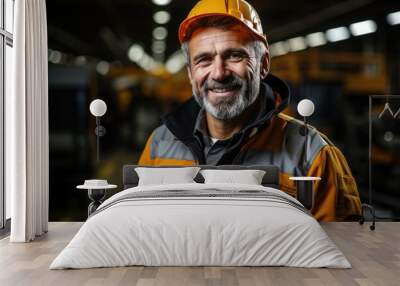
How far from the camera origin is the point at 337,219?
23.1ft

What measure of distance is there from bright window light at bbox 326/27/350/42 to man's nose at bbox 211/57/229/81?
1384 mm

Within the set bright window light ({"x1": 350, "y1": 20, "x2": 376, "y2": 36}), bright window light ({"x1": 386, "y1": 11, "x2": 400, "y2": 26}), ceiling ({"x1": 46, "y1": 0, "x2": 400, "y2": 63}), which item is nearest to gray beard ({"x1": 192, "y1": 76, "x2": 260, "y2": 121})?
ceiling ({"x1": 46, "y1": 0, "x2": 400, "y2": 63})

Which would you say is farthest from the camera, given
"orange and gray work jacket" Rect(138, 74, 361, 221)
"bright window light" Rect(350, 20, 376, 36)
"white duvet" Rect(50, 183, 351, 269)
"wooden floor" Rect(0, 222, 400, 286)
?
"bright window light" Rect(350, 20, 376, 36)

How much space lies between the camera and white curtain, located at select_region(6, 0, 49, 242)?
18.9ft

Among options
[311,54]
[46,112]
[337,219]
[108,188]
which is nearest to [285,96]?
[311,54]

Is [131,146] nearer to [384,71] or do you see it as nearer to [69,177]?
[69,177]

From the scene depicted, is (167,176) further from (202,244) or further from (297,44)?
(297,44)

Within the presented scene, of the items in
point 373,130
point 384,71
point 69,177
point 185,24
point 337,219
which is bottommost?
point 337,219

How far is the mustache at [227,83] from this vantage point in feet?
22.8

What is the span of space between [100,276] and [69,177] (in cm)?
328

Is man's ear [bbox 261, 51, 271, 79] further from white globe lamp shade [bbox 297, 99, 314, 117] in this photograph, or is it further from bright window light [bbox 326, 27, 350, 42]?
bright window light [bbox 326, 27, 350, 42]

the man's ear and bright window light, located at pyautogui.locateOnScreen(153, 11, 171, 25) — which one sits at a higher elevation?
bright window light, located at pyautogui.locateOnScreen(153, 11, 171, 25)

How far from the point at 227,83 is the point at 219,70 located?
19 cm

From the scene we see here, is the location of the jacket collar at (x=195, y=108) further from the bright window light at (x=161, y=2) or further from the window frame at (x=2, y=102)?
the window frame at (x=2, y=102)
